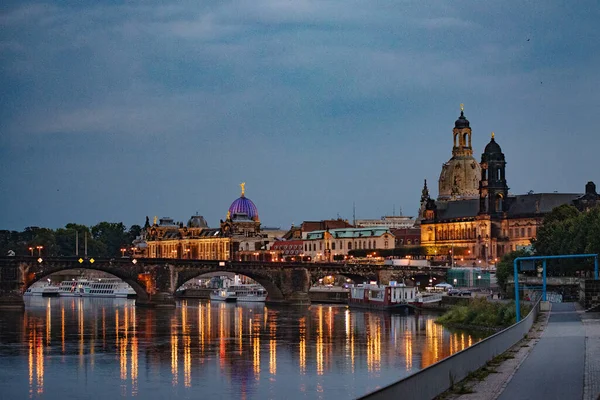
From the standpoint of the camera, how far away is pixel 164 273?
12119 centimetres

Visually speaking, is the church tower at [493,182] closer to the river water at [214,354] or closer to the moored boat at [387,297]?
the moored boat at [387,297]

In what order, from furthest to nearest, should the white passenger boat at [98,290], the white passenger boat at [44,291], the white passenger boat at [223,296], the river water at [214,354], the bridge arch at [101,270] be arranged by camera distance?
the white passenger boat at [44,291] < the white passenger boat at [98,290] < the white passenger boat at [223,296] < the bridge arch at [101,270] < the river water at [214,354]

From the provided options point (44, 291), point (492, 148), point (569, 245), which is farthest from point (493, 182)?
point (569, 245)

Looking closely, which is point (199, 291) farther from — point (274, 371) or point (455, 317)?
point (274, 371)

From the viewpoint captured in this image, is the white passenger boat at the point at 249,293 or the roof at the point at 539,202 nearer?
the white passenger boat at the point at 249,293

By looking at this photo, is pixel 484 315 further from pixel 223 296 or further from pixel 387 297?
pixel 223 296

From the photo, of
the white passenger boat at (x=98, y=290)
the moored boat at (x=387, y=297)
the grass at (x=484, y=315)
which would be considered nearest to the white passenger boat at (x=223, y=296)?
the white passenger boat at (x=98, y=290)

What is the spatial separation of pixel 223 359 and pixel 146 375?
24.1 feet

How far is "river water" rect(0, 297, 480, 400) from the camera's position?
43219 mm

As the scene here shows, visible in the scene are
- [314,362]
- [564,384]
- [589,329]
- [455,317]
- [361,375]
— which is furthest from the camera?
[455,317]

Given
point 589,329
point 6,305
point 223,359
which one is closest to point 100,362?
point 223,359

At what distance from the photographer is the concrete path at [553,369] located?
85.7 feet

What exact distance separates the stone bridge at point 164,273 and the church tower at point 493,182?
60.6 m

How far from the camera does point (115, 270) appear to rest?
117812 millimetres
